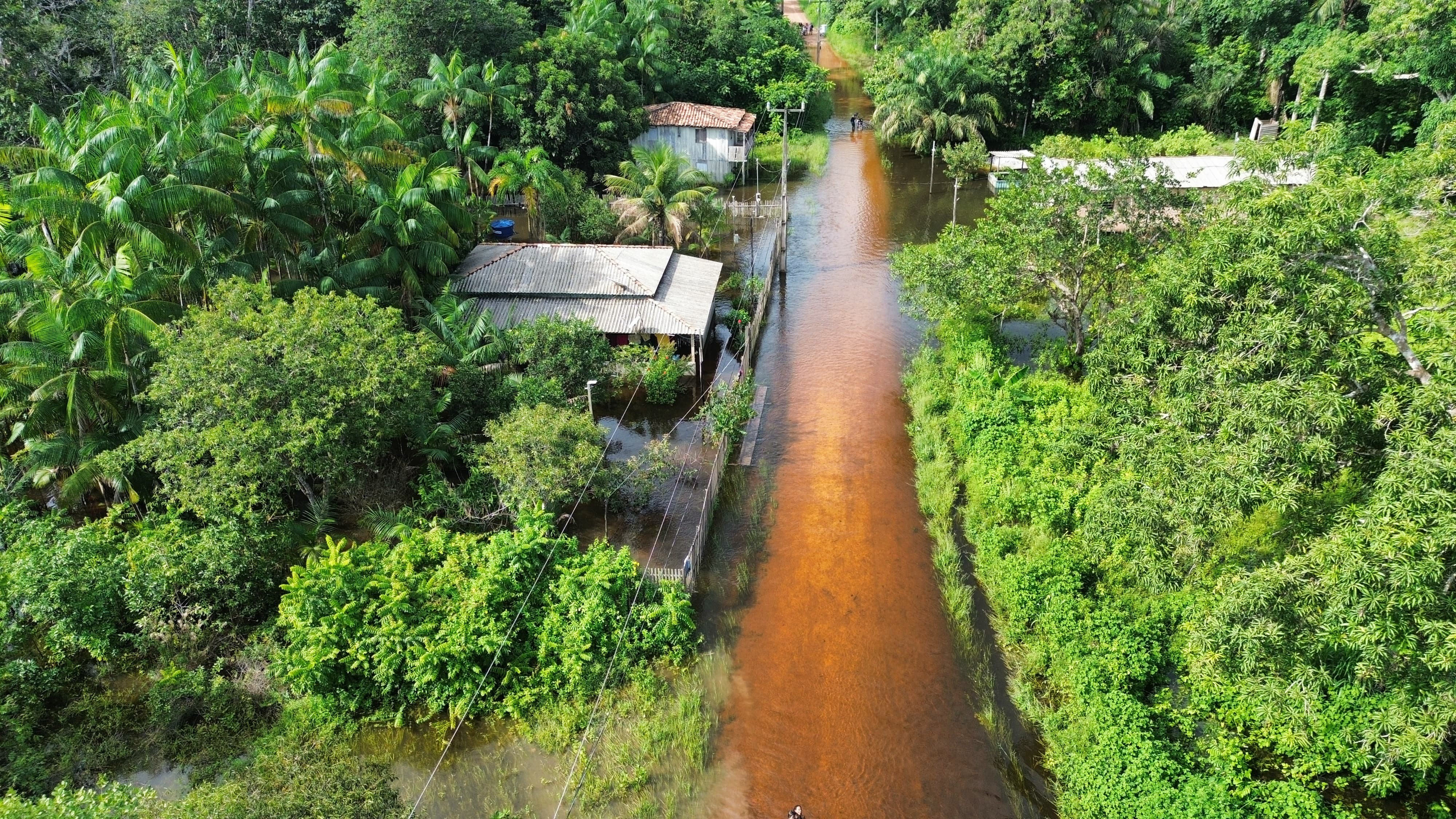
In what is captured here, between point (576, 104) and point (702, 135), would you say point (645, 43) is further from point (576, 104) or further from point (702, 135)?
point (576, 104)

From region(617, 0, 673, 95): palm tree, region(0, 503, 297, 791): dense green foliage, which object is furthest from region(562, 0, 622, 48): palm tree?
region(0, 503, 297, 791): dense green foliage

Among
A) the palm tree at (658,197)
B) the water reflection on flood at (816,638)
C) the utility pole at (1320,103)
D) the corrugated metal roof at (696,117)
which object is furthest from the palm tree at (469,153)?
the utility pole at (1320,103)

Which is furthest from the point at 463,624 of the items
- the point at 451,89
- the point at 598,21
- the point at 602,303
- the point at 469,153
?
the point at 598,21

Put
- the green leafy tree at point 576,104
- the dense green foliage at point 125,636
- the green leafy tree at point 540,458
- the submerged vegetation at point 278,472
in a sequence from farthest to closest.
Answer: the green leafy tree at point 576,104 < the green leafy tree at point 540,458 < the submerged vegetation at point 278,472 < the dense green foliage at point 125,636

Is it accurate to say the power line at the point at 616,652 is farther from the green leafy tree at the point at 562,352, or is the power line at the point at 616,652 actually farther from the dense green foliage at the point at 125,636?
the dense green foliage at the point at 125,636

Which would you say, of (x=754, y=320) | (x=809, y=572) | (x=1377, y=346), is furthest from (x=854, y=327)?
(x=1377, y=346)

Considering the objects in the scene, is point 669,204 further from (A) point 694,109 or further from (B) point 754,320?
(A) point 694,109
